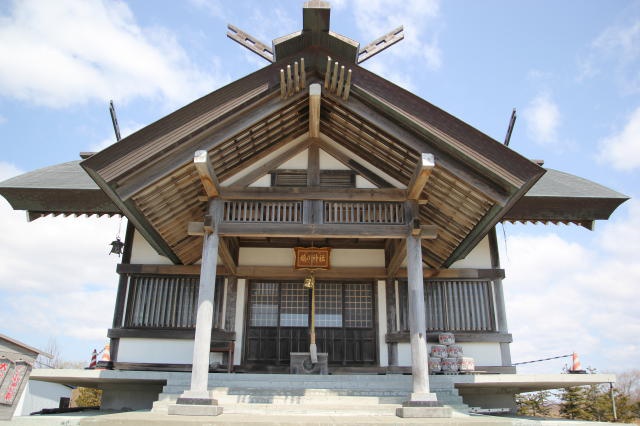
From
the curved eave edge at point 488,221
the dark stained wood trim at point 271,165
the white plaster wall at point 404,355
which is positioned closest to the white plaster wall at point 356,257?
the curved eave edge at point 488,221

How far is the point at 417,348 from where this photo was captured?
22.1ft

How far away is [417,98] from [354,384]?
436 centimetres

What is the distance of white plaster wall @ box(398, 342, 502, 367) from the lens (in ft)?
31.2

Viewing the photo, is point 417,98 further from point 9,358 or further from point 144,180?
point 9,358

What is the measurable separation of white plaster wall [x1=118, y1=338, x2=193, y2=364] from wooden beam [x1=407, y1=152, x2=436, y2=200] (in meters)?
5.41

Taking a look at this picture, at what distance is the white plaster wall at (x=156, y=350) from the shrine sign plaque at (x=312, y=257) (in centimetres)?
275

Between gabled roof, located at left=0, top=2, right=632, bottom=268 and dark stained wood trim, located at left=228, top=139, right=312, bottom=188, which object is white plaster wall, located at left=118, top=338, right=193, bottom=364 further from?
dark stained wood trim, located at left=228, top=139, right=312, bottom=188

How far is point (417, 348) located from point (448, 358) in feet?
7.15

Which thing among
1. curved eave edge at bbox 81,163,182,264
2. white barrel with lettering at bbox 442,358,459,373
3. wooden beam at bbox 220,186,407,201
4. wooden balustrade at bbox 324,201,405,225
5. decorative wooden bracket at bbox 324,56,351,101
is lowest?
white barrel with lettering at bbox 442,358,459,373

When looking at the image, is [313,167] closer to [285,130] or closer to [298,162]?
[298,162]

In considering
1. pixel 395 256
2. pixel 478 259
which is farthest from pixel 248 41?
pixel 478 259

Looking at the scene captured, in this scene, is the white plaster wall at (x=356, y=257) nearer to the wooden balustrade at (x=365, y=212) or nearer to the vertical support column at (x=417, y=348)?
the wooden balustrade at (x=365, y=212)

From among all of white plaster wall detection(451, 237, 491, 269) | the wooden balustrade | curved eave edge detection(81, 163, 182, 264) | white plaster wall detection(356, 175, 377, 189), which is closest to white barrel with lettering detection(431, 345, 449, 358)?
white plaster wall detection(451, 237, 491, 269)

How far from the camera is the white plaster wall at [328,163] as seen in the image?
9.03m
